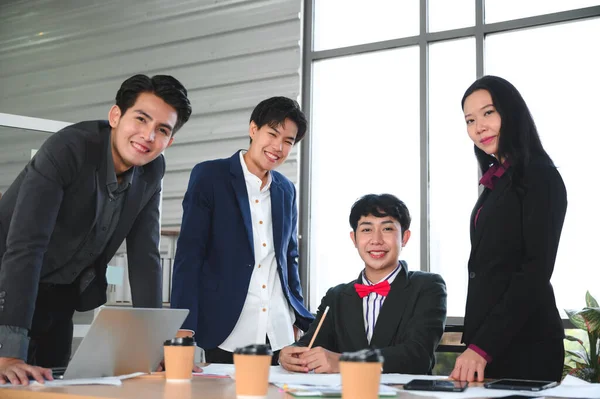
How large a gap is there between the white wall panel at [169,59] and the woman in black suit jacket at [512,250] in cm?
223

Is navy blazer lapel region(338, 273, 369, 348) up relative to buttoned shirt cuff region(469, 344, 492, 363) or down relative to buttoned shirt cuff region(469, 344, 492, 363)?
up

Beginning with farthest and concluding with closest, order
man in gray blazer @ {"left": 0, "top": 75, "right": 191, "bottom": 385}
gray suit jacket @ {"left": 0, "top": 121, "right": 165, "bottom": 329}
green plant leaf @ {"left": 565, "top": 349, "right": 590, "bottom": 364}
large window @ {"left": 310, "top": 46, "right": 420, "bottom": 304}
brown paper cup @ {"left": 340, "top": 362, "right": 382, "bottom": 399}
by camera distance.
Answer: large window @ {"left": 310, "top": 46, "right": 420, "bottom": 304} < green plant leaf @ {"left": 565, "top": 349, "right": 590, "bottom": 364} < man in gray blazer @ {"left": 0, "top": 75, "right": 191, "bottom": 385} < gray suit jacket @ {"left": 0, "top": 121, "right": 165, "bottom": 329} < brown paper cup @ {"left": 340, "top": 362, "right": 382, "bottom": 399}

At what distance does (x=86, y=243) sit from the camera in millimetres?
1871

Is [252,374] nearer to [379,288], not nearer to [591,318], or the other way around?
[379,288]

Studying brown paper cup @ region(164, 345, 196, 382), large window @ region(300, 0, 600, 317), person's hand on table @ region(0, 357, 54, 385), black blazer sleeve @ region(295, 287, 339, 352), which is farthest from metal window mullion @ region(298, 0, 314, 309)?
person's hand on table @ region(0, 357, 54, 385)

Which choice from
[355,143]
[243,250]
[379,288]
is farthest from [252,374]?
[355,143]

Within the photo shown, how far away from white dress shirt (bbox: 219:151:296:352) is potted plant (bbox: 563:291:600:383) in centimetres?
143

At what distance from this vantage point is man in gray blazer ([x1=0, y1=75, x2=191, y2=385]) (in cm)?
170

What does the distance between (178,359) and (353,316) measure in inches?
34.4

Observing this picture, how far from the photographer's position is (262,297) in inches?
95.7

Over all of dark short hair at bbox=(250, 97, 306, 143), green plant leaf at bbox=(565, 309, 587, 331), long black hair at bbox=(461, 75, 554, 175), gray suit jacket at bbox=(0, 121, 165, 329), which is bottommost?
green plant leaf at bbox=(565, 309, 587, 331)

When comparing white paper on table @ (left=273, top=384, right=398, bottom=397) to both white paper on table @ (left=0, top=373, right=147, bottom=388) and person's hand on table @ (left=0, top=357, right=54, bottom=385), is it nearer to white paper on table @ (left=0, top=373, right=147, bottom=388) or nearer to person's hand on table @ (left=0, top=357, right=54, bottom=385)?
white paper on table @ (left=0, top=373, right=147, bottom=388)

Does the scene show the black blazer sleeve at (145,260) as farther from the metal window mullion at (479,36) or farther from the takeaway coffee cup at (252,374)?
the metal window mullion at (479,36)

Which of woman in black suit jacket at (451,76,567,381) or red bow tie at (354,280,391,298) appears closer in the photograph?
woman in black suit jacket at (451,76,567,381)
